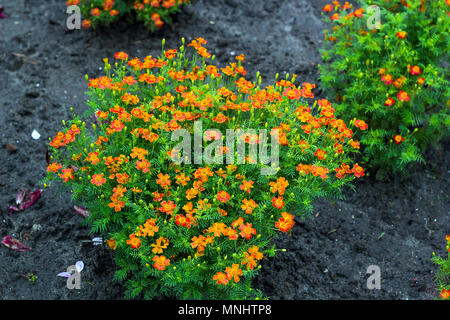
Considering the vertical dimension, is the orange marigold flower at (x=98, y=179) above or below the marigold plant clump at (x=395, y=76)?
below

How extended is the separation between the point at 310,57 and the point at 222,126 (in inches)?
101

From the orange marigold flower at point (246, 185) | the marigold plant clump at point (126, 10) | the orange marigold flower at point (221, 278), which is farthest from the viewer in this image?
the marigold plant clump at point (126, 10)

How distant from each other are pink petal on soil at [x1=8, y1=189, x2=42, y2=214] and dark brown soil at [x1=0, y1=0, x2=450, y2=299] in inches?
1.9

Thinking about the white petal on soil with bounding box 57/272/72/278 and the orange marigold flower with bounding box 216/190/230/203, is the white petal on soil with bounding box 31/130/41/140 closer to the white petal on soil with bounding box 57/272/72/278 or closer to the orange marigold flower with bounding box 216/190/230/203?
the white petal on soil with bounding box 57/272/72/278

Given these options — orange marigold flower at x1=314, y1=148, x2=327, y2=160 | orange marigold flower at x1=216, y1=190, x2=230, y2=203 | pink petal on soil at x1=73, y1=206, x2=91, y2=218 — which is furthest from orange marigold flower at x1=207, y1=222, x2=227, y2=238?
pink petal on soil at x1=73, y1=206, x2=91, y2=218

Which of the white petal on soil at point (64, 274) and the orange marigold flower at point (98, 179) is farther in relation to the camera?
the white petal on soil at point (64, 274)

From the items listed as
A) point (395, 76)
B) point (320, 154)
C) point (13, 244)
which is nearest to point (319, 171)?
point (320, 154)

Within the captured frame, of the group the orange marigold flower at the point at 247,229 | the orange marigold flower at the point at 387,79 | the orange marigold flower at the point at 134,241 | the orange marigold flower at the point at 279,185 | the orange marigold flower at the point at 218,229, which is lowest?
the orange marigold flower at the point at 134,241

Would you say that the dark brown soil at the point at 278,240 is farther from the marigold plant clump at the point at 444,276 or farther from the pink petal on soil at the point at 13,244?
the marigold plant clump at the point at 444,276

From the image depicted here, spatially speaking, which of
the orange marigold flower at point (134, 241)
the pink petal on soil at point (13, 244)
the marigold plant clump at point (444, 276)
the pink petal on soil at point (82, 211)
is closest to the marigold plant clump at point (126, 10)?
the pink petal on soil at point (82, 211)

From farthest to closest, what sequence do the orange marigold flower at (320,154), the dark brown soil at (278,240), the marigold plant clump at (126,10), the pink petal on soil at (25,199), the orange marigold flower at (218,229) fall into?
1. the marigold plant clump at (126,10)
2. the pink petal on soil at (25,199)
3. the dark brown soil at (278,240)
4. the orange marigold flower at (320,154)
5. the orange marigold flower at (218,229)

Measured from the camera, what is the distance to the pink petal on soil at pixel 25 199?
4234 millimetres

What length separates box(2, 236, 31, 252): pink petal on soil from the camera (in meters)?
3.97

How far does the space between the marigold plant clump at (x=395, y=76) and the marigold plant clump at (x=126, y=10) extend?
1.98 metres
